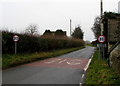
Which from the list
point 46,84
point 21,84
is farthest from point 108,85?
point 21,84

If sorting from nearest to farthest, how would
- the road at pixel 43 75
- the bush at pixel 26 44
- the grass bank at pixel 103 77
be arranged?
Result: the grass bank at pixel 103 77, the road at pixel 43 75, the bush at pixel 26 44

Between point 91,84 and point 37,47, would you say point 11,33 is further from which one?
point 91,84

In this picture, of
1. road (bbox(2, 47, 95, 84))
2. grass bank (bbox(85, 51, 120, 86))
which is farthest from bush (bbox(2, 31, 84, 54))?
grass bank (bbox(85, 51, 120, 86))

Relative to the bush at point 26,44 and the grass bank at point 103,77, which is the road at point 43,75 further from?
the bush at point 26,44

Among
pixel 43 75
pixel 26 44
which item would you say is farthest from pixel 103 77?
pixel 26 44

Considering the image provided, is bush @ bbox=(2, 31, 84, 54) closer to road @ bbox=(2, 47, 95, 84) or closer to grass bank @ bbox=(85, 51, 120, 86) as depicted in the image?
road @ bbox=(2, 47, 95, 84)

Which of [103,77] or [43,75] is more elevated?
[103,77]

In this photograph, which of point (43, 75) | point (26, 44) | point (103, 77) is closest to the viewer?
point (103, 77)

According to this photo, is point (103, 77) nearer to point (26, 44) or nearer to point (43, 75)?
point (43, 75)

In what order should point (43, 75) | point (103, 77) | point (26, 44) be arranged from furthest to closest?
point (26, 44) < point (43, 75) < point (103, 77)

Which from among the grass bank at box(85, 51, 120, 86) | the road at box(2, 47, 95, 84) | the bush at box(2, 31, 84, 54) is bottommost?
the road at box(2, 47, 95, 84)

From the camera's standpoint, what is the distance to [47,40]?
26578 millimetres

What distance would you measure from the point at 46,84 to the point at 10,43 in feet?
34.9

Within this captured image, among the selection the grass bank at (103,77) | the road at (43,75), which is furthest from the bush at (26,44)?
the grass bank at (103,77)
